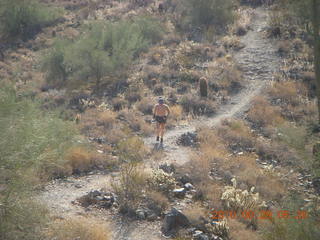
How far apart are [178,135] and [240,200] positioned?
5976mm

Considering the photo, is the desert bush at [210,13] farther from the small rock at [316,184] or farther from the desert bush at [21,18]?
the small rock at [316,184]

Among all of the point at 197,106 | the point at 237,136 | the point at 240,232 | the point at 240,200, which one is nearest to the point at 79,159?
the point at 240,200

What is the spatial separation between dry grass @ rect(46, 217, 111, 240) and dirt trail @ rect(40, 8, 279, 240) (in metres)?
0.56

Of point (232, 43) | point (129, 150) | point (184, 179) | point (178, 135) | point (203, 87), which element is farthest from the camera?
point (232, 43)

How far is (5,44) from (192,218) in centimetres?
2652

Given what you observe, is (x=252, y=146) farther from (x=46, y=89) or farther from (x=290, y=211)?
(x=46, y=89)

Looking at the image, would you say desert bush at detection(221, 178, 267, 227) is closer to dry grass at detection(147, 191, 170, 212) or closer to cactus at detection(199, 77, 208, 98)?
dry grass at detection(147, 191, 170, 212)

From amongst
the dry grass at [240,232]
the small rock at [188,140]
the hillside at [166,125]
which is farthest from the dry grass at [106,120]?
the dry grass at [240,232]

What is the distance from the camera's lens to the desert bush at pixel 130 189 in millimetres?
8195

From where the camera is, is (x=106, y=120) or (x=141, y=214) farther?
(x=106, y=120)

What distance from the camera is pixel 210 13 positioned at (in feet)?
89.8

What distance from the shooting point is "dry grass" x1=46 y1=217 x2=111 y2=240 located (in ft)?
20.6

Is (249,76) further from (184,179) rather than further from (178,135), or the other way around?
(184,179)

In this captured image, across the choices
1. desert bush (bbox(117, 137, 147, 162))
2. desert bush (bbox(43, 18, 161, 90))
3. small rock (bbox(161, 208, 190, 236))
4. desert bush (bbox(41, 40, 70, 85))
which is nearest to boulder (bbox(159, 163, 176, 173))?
desert bush (bbox(117, 137, 147, 162))
